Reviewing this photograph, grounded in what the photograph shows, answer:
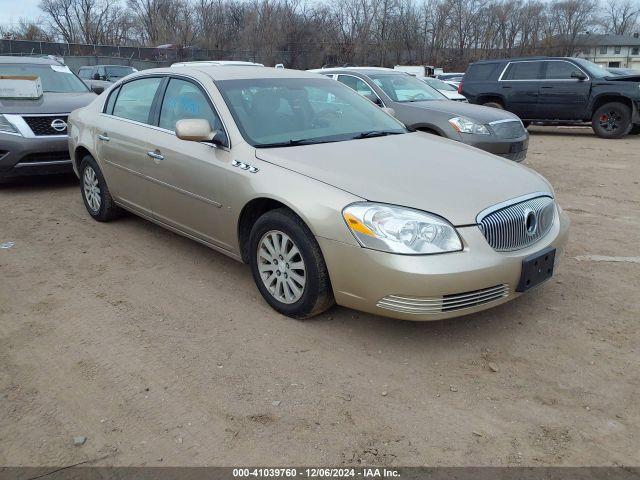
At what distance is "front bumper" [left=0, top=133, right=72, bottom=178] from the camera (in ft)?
22.5

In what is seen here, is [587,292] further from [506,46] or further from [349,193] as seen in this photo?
[506,46]

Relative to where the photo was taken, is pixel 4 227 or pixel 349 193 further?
pixel 4 227

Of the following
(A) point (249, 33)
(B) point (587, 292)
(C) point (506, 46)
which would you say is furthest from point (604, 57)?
(B) point (587, 292)

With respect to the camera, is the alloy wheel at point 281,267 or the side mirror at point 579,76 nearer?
the alloy wheel at point 281,267

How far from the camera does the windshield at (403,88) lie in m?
8.57

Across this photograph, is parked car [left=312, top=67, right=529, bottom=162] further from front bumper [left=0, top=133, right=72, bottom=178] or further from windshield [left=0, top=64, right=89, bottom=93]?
front bumper [left=0, top=133, right=72, bottom=178]

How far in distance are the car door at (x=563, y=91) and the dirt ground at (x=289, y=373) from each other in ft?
30.2

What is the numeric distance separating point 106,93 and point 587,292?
4785mm

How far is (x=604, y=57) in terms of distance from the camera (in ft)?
310

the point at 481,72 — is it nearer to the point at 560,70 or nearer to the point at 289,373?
the point at 560,70

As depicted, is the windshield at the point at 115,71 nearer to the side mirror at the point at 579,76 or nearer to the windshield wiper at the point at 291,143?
the side mirror at the point at 579,76

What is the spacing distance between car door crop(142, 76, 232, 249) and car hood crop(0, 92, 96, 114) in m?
3.26

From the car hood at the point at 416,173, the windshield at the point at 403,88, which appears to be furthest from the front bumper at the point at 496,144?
the car hood at the point at 416,173

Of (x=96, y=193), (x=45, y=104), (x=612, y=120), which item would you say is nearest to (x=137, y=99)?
(x=96, y=193)
